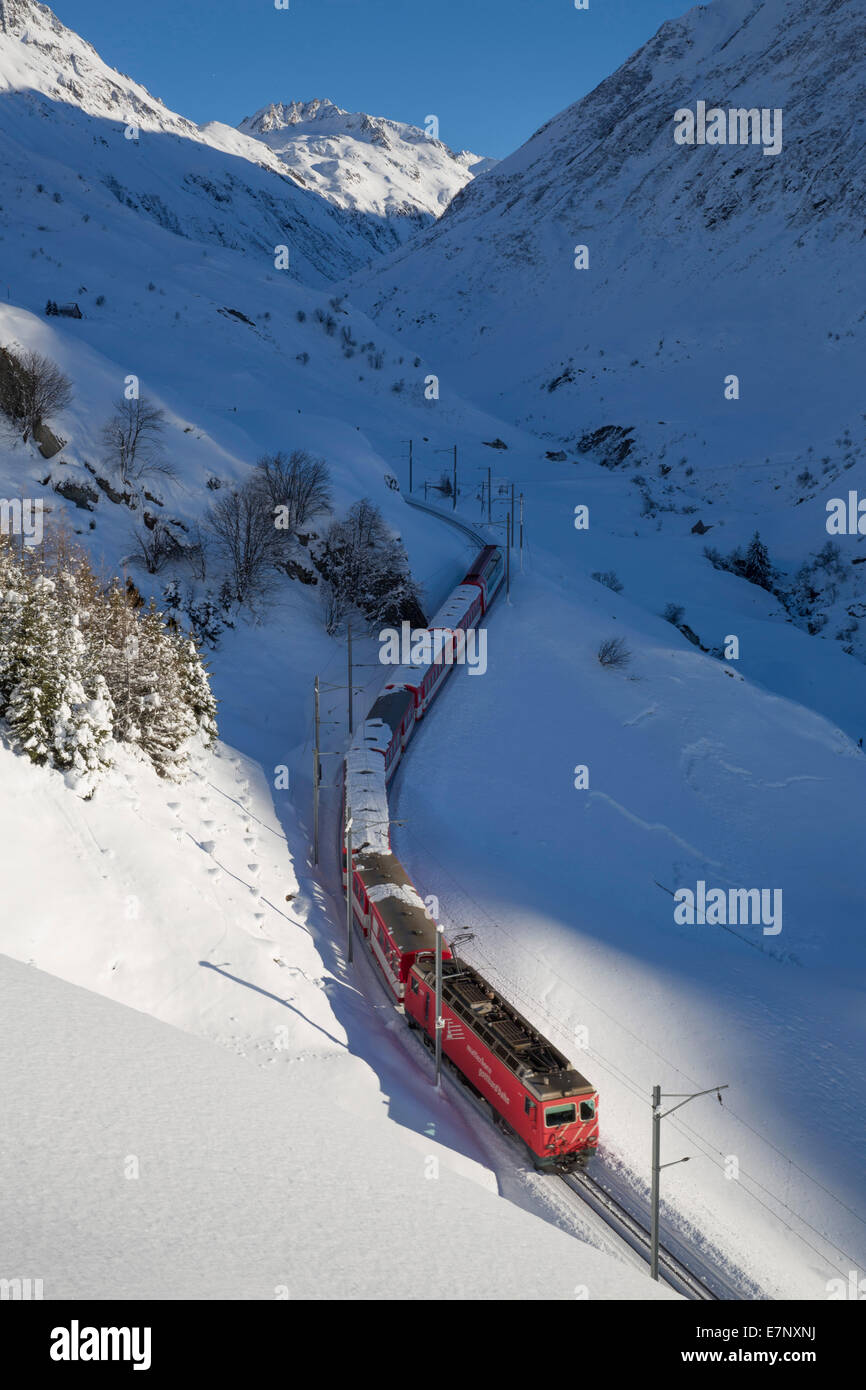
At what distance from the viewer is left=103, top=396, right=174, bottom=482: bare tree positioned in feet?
165

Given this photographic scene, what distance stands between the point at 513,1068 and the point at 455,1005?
239cm

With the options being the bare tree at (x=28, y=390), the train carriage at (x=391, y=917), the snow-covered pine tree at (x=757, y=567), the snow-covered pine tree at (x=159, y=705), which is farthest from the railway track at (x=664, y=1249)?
the snow-covered pine tree at (x=757, y=567)

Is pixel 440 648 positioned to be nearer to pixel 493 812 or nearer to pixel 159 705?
pixel 493 812

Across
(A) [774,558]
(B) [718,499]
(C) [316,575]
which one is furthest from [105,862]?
(B) [718,499]

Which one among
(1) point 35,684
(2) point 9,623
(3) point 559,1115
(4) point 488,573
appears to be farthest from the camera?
(4) point 488,573

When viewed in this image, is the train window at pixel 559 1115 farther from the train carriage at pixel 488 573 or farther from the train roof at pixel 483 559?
the train roof at pixel 483 559

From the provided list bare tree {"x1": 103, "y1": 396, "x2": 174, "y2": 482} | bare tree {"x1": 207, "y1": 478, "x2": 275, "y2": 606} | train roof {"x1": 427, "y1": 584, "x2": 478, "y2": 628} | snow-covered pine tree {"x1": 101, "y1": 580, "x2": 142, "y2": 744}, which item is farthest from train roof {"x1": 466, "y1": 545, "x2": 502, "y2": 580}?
snow-covered pine tree {"x1": 101, "y1": 580, "x2": 142, "y2": 744}

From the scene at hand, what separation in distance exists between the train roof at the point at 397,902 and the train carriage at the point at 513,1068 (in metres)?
1.25

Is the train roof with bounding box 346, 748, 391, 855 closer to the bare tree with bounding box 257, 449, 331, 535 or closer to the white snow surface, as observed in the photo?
the white snow surface

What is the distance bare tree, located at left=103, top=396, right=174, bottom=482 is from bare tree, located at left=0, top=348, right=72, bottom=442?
3.14 m

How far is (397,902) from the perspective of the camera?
92.4 feet

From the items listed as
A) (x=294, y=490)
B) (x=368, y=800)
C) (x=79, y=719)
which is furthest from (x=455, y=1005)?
(x=294, y=490)

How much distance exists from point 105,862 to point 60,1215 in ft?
44.6
